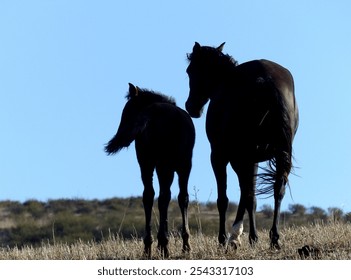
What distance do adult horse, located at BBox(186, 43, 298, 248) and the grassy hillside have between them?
497mm

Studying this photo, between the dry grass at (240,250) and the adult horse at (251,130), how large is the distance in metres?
0.27

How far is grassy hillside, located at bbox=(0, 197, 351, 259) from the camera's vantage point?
1118 centimetres

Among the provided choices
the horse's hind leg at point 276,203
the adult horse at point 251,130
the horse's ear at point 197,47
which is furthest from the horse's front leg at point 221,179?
the horse's ear at point 197,47

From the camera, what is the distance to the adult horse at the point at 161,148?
38.2ft

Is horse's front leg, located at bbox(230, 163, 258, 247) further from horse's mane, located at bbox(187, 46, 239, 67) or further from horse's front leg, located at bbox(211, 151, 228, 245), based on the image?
horse's mane, located at bbox(187, 46, 239, 67)

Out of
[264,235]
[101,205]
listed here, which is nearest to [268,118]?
[264,235]

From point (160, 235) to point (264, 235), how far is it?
2810 mm

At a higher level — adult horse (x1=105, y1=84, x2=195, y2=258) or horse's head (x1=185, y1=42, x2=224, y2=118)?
horse's head (x1=185, y1=42, x2=224, y2=118)

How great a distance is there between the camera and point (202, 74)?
12.9 metres

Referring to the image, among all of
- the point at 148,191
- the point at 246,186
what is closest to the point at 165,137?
the point at 148,191

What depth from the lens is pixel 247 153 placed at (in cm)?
1160

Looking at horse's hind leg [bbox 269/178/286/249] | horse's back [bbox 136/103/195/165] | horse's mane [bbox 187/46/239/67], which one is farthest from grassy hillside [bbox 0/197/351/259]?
horse's mane [bbox 187/46/239/67]

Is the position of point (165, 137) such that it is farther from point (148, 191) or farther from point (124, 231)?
point (124, 231)

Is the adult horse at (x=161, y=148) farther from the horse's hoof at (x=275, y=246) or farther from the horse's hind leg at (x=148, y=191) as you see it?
the horse's hoof at (x=275, y=246)
